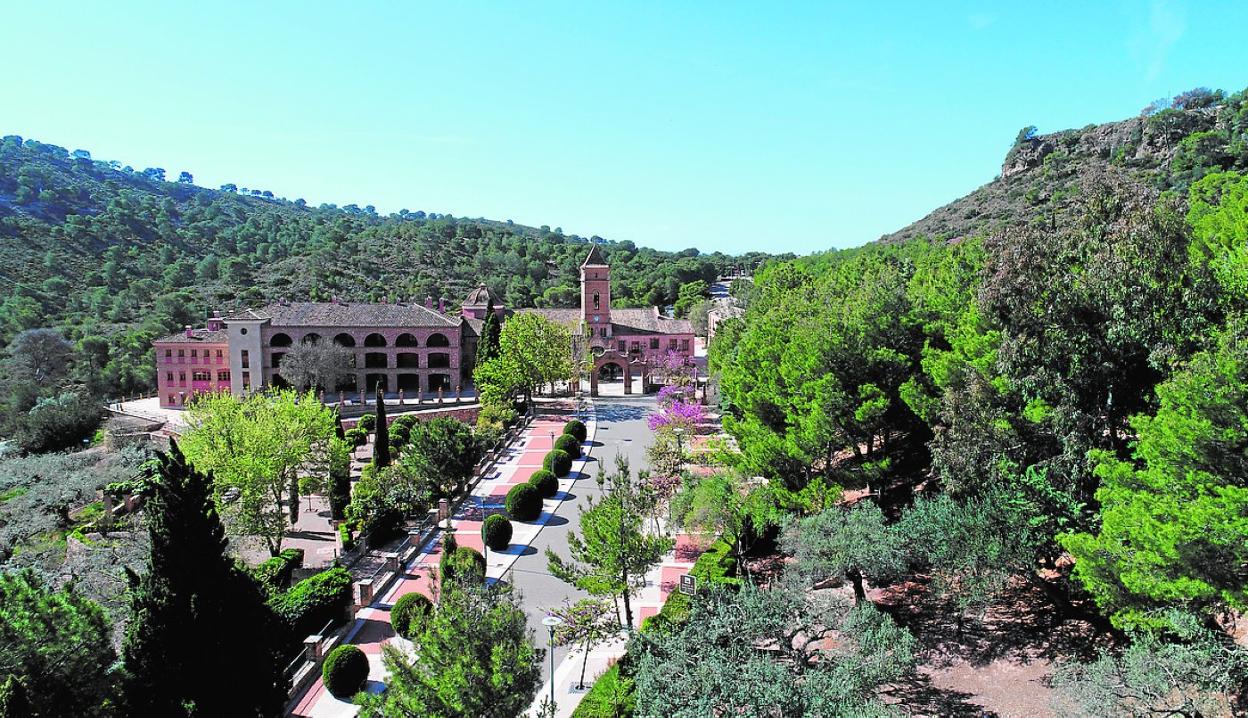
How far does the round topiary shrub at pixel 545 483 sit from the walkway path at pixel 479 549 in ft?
1.24

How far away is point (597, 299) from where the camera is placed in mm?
64938

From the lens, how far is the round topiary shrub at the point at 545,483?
31.4 metres

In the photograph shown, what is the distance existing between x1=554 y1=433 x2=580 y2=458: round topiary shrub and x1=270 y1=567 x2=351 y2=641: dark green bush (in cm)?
1724

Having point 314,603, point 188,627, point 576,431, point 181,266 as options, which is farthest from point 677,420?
point 181,266

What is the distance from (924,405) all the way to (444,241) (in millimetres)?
114426

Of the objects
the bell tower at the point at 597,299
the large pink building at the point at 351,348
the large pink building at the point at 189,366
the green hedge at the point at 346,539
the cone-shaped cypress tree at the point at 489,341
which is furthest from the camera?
the bell tower at the point at 597,299

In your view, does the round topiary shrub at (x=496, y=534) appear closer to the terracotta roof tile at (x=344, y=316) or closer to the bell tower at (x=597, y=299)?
the terracotta roof tile at (x=344, y=316)

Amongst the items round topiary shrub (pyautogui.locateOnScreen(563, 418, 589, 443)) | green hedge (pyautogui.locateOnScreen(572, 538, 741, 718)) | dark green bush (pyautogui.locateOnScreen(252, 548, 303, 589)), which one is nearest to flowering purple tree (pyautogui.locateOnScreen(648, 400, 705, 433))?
round topiary shrub (pyautogui.locateOnScreen(563, 418, 589, 443))

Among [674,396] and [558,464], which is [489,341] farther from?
[558,464]

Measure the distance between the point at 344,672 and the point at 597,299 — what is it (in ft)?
163

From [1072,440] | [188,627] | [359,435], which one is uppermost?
[1072,440]

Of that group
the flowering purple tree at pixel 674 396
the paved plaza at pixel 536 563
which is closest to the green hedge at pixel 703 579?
the paved plaza at pixel 536 563

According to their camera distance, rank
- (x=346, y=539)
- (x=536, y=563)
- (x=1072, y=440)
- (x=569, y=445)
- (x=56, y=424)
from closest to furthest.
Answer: (x=1072, y=440) → (x=536, y=563) → (x=346, y=539) → (x=569, y=445) → (x=56, y=424)

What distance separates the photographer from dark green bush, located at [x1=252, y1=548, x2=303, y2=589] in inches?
903
